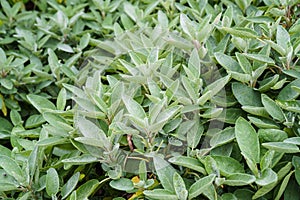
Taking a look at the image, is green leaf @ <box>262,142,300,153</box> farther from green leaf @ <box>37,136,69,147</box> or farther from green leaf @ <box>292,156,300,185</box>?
green leaf @ <box>37,136,69,147</box>

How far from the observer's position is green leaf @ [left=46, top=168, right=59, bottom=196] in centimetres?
121

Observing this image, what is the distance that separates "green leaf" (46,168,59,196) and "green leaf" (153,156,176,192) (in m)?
0.26

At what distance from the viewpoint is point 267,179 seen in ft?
3.45

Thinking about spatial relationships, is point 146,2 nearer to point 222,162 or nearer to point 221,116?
point 221,116

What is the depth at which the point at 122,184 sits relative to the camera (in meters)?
1.17

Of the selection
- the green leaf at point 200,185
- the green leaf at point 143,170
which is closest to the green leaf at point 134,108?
the green leaf at point 143,170

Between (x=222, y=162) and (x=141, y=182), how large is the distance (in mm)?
201

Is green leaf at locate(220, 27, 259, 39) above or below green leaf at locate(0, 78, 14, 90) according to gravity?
above

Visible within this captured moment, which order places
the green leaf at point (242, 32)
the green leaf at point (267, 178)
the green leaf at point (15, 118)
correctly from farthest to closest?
the green leaf at point (15, 118) < the green leaf at point (242, 32) < the green leaf at point (267, 178)

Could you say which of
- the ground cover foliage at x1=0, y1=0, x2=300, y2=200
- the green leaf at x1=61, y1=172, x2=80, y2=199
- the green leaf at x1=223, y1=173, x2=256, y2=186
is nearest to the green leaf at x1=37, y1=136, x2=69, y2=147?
the ground cover foliage at x1=0, y1=0, x2=300, y2=200

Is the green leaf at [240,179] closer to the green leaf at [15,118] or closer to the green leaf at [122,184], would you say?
the green leaf at [122,184]

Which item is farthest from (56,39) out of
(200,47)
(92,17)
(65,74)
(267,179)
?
(267,179)

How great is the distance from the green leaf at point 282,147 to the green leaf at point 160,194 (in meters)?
0.24

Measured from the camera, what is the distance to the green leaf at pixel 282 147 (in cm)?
107
